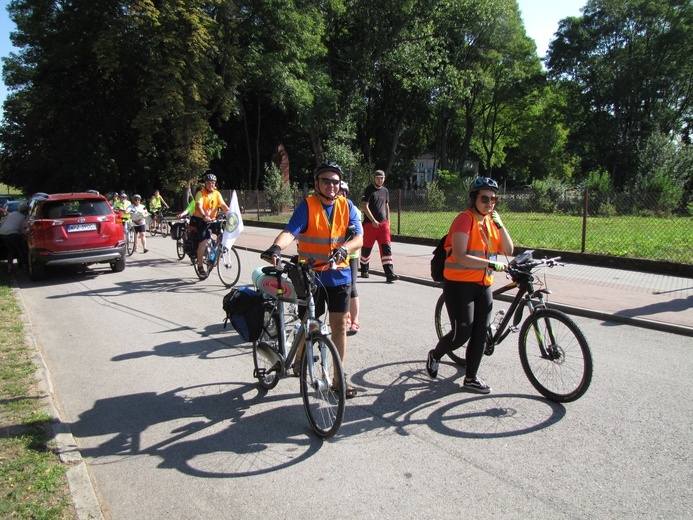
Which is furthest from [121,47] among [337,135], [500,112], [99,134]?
[500,112]

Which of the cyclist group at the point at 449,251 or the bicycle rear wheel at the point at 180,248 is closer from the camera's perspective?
the cyclist group at the point at 449,251

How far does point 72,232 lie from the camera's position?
11289mm

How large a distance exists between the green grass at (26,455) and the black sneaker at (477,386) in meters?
3.10

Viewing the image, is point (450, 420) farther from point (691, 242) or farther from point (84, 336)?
point (691, 242)

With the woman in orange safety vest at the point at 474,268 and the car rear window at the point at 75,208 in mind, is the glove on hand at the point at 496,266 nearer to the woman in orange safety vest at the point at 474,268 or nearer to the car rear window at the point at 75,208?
the woman in orange safety vest at the point at 474,268

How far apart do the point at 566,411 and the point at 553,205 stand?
1585 cm

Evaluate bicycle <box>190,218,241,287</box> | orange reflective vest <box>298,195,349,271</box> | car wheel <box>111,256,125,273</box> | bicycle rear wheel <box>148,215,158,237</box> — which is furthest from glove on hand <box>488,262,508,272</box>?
bicycle rear wheel <box>148,215,158,237</box>

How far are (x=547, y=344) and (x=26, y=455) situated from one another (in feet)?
12.8

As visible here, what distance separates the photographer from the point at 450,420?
13.7 feet

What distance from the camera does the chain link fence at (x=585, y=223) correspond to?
479 inches

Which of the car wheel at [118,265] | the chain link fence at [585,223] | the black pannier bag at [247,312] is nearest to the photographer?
the black pannier bag at [247,312]

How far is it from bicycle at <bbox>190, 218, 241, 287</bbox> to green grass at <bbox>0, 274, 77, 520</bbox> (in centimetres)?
486

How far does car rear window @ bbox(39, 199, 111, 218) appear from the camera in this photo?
1127 cm

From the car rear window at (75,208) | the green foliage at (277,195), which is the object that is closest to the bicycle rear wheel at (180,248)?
the car rear window at (75,208)
